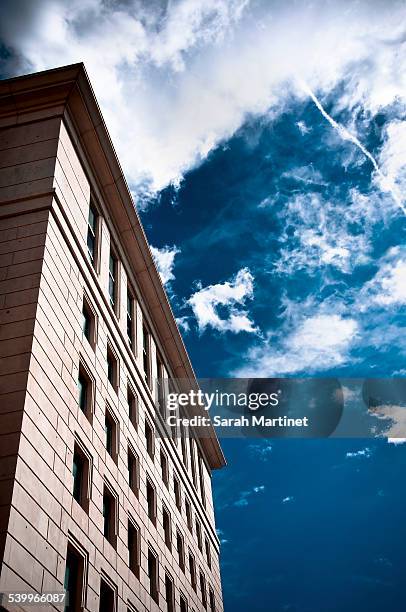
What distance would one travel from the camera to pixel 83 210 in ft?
76.7

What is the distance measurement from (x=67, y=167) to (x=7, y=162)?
2364 mm

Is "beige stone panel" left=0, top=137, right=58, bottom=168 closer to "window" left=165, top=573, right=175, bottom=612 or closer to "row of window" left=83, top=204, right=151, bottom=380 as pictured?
"row of window" left=83, top=204, right=151, bottom=380

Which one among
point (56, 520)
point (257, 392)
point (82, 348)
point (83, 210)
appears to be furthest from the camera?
point (257, 392)

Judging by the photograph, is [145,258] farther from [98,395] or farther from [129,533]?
[129,533]

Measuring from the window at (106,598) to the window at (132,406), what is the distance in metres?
8.57

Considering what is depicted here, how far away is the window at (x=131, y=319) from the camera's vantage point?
95.1ft

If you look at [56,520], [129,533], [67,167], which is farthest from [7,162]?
[129,533]

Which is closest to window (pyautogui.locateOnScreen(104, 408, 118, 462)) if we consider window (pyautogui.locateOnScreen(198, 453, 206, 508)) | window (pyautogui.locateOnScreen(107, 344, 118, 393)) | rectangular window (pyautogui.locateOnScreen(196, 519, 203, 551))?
window (pyautogui.locateOnScreen(107, 344, 118, 393))

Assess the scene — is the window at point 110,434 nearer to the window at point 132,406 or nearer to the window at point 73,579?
the window at point 132,406

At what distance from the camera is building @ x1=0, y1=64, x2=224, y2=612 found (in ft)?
46.7

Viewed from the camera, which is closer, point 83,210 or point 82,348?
point 82,348

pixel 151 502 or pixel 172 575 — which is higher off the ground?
pixel 151 502

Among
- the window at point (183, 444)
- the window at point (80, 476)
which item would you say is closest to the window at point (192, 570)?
the window at point (183, 444)

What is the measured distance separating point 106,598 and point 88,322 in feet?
32.8
